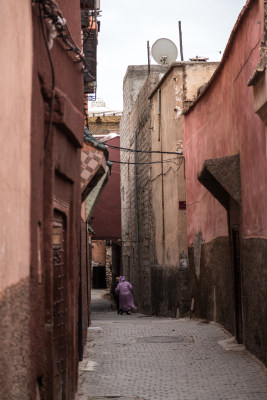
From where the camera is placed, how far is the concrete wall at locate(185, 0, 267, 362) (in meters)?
8.14

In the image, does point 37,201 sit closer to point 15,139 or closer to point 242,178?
point 15,139

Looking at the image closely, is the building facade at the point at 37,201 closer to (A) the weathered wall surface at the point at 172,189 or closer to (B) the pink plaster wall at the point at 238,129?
(B) the pink plaster wall at the point at 238,129

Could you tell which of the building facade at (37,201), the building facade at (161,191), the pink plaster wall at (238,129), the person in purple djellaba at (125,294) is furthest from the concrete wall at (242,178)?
the person in purple djellaba at (125,294)

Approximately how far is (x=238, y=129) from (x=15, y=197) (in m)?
6.50

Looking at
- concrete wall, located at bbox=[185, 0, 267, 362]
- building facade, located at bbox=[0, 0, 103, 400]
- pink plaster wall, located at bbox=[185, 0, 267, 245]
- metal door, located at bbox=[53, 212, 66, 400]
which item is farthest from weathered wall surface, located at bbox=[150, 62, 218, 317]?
metal door, located at bbox=[53, 212, 66, 400]

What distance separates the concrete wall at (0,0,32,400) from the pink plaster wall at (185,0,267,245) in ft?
14.8

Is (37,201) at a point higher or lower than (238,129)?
lower

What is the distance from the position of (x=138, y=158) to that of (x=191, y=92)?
627 centimetres

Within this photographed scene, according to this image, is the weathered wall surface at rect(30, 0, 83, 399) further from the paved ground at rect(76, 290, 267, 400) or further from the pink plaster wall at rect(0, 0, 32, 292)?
the paved ground at rect(76, 290, 267, 400)

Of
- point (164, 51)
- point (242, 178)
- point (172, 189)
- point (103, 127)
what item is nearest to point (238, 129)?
point (242, 178)

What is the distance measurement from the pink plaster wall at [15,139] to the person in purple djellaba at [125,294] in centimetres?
1532

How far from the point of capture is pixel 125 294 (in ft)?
62.8

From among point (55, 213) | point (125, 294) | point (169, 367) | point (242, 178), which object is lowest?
point (169, 367)

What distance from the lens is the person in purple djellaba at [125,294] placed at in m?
19.1
